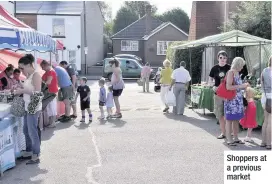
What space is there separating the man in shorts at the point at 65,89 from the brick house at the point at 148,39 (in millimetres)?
36897

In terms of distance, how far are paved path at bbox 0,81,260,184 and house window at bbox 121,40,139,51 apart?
39.1 metres

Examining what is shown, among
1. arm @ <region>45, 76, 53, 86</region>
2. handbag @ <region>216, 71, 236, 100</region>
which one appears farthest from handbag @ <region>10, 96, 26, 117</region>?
handbag @ <region>216, 71, 236, 100</region>

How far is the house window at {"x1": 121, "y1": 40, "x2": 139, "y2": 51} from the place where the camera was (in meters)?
50.2

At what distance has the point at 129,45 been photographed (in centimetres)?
5028

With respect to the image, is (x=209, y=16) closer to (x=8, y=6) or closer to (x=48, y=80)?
(x=8, y=6)

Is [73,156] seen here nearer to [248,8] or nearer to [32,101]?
Answer: [32,101]

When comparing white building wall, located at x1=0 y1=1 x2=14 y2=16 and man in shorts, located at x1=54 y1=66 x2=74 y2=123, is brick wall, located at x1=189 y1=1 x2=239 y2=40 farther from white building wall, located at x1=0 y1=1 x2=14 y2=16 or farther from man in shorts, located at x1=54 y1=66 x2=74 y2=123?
man in shorts, located at x1=54 y1=66 x2=74 y2=123

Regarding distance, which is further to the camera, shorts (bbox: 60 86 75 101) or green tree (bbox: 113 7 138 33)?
green tree (bbox: 113 7 138 33)

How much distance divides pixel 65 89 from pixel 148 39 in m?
38.0

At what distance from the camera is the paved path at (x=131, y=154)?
20.0 feet

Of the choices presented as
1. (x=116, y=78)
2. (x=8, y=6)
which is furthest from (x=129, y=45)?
(x=116, y=78)

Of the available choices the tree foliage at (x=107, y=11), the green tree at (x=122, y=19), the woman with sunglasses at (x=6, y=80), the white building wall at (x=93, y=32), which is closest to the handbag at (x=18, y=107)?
the woman with sunglasses at (x=6, y=80)

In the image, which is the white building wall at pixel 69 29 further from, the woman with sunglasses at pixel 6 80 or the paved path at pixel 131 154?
the paved path at pixel 131 154

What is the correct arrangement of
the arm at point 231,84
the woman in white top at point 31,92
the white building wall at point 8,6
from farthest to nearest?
the white building wall at point 8,6 < the arm at point 231,84 < the woman in white top at point 31,92
